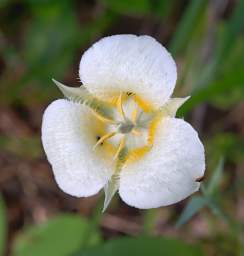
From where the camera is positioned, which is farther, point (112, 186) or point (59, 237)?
point (59, 237)

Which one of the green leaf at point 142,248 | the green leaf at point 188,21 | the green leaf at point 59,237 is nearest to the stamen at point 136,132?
the green leaf at point 142,248

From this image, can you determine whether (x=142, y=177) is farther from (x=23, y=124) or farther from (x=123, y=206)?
(x=23, y=124)

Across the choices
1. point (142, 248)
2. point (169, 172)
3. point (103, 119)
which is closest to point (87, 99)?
point (103, 119)

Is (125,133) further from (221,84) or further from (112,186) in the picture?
(221,84)

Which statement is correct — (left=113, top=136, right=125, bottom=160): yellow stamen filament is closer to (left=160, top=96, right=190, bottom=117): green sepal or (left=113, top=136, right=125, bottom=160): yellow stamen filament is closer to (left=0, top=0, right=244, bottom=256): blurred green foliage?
(left=160, top=96, right=190, bottom=117): green sepal

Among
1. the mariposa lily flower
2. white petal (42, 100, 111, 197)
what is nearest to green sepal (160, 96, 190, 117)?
the mariposa lily flower

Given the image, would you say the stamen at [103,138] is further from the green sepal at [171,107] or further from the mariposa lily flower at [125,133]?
the green sepal at [171,107]
